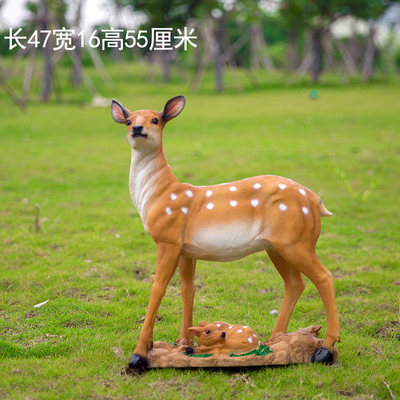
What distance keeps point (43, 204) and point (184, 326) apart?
5.65 meters

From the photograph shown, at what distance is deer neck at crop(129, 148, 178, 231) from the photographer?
4148mm

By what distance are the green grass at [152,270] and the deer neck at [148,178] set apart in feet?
4.04

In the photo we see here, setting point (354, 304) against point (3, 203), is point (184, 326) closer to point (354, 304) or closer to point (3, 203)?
point (354, 304)

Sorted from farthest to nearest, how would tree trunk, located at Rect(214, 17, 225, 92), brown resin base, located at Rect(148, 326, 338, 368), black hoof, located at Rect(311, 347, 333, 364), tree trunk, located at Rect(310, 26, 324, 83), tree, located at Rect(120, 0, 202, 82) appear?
tree trunk, located at Rect(310, 26, 324, 83) → tree, located at Rect(120, 0, 202, 82) → tree trunk, located at Rect(214, 17, 225, 92) → black hoof, located at Rect(311, 347, 333, 364) → brown resin base, located at Rect(148, 326, 338, 368)

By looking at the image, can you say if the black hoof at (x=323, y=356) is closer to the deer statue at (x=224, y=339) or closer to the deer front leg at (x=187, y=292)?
the deer statue at (x=224, y=339)

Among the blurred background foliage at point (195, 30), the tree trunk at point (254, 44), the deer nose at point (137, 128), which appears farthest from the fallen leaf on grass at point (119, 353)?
the tree trunk at point (254, 44)

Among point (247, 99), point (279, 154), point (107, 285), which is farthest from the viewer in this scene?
point (247, 99)

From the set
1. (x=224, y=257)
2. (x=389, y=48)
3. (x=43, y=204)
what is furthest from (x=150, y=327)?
(x=389, y=48)

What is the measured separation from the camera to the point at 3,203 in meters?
9.38

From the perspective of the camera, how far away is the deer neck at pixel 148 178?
163 inches

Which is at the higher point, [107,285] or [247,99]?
[247,99]

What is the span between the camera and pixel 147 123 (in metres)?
4.04

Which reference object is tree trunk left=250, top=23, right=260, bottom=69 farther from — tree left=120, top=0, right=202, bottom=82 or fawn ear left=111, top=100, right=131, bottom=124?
fawn ear left=111, top=100, right=131, bottom=124

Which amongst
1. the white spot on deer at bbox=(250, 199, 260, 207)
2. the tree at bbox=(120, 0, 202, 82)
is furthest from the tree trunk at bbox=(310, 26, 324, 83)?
the white spot on deer at bbox=(250, 199, 260, 207)
